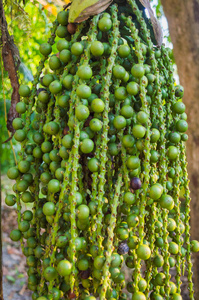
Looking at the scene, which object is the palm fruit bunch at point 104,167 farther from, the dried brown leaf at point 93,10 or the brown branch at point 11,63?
the brown branch at point 11,63

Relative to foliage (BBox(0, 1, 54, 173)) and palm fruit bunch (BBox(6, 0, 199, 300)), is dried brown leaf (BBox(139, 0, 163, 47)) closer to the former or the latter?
palm fruit bunch (BBox(6, 0, 199, 300))

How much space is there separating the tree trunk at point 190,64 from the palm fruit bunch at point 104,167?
967mm

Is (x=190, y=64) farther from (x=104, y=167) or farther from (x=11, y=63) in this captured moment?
(x=104, y=167)

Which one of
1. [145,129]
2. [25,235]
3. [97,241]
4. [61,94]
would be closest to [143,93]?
[145,129]

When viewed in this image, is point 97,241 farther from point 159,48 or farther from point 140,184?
point 159,48

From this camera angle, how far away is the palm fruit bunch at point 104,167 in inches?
25.6

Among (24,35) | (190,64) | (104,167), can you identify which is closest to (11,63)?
(24,35)

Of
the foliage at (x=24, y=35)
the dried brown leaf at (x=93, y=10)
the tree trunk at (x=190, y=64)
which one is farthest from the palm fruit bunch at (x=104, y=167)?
the tree trunk at (x=190, y=64)

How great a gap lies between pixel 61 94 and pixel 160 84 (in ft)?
0.88

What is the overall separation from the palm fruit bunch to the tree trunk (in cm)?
97

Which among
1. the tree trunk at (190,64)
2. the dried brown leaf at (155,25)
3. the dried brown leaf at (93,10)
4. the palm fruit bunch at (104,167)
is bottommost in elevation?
the tree trunk at (190,64)

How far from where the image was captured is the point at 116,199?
0.66 metres

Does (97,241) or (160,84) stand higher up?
(160,84)

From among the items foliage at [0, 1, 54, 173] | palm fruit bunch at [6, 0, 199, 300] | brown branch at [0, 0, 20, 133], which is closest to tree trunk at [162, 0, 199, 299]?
foliage at [0, 1, 54, 173]
